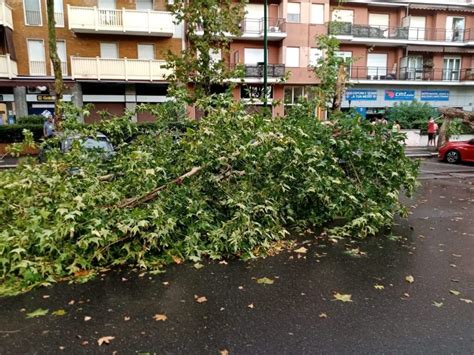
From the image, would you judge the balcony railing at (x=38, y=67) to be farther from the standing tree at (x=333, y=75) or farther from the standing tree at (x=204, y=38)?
the standing tree at (x=333, y=75)

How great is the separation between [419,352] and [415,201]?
23.6 feet

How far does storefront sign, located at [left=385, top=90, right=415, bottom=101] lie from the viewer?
35.1m

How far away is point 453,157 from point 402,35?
64.0 feet

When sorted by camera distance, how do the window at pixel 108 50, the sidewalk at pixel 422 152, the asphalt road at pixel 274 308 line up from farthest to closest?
the window at pixel 108 50
the sidewalk at pixel 422 152
the asphalt road at pixel 274 308

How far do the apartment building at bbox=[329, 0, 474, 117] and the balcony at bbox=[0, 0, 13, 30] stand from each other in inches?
969

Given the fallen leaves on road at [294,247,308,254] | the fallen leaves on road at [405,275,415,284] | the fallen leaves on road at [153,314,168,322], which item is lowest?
the fallen leaves on road at [405,275,415,284]

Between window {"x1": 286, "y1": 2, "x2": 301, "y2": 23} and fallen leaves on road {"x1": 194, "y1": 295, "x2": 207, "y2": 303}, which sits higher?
window {"x1": 286, "y1": 2, "x2": 301, "y2": 23}

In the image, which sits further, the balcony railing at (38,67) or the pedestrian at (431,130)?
the balcony railing at (38,67)

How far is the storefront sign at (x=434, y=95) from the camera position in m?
35.9

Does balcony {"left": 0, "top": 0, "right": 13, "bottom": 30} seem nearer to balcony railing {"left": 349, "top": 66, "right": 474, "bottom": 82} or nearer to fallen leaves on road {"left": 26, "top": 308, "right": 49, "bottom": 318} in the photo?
fallen leaves on road {"left": 26, "top": 308, "right": 49, "bottom": 318}

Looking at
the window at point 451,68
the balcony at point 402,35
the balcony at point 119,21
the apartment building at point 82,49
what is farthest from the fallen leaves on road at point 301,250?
the window at point 451,68

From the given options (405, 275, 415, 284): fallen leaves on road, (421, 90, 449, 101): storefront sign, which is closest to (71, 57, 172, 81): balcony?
(405, 275, 415, 284): fallen leaves on road

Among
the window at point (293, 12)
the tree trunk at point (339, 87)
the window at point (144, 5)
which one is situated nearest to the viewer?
the tree trunk at point (339, 87)

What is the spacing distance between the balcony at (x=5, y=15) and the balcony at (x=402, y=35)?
23318 millimetres
